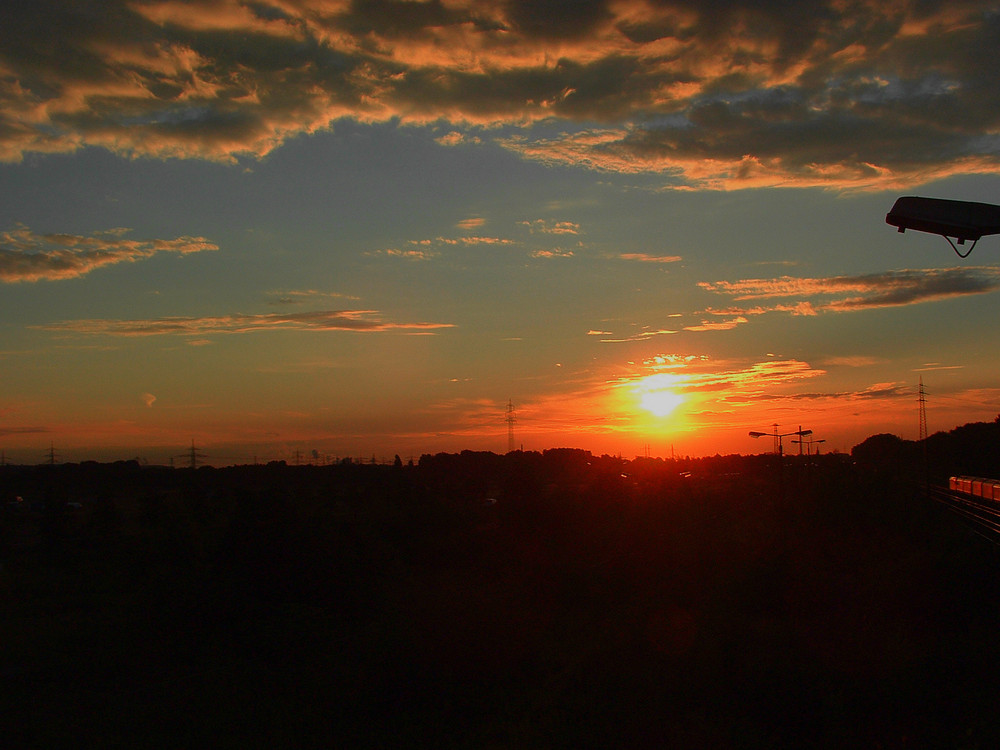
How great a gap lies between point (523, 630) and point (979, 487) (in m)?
48.9

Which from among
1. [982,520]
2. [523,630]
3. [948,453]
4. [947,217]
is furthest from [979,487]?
[948,453]

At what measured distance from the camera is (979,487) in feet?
187

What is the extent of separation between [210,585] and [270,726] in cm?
1182

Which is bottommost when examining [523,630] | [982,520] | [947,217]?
[523,630]

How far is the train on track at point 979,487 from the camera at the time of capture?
52000mm

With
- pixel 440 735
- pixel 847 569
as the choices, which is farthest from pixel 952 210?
pixel 847 569

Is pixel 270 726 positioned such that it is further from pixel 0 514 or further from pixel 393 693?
pixel 0 514

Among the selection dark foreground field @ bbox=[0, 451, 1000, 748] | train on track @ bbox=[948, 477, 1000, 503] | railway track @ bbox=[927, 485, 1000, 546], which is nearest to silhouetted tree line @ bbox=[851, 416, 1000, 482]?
train on track @ bbox=[948, 477, 1000, 503]

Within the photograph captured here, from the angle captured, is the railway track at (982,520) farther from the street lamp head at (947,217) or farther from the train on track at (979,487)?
the street lamp head at (947,217)

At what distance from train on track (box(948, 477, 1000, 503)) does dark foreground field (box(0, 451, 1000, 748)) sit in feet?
53.8

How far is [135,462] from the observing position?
140875 mm

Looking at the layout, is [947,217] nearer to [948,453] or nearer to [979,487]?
[979,487]

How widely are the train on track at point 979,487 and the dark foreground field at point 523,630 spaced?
53.8 ft

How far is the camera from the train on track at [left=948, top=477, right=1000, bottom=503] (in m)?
52.0
